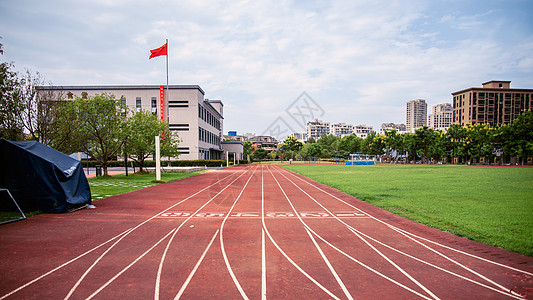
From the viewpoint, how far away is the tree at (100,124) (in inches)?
823

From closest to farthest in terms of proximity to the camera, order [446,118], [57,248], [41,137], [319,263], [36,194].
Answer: [319,263]
[57,248]
[36,194]
[41,137]
[446,118]

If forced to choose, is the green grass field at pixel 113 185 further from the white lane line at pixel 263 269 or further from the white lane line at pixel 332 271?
the white lane line at pixel 332 271

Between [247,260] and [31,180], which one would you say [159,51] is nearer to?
[31,180]


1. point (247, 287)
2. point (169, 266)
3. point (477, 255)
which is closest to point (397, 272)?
point (477, 255)

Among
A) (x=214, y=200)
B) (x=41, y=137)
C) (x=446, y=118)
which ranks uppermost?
(x=446, y=118)

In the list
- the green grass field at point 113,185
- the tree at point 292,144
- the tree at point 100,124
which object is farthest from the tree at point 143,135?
the tree at point 292,144

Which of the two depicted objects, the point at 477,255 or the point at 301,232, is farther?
the point at 301,232

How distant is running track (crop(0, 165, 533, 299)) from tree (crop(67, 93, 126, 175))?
14.3m

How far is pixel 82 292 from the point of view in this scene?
3.95 meters

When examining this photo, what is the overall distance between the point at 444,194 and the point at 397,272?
1021 centimetres

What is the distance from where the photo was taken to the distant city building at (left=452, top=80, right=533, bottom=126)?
84.7 meters

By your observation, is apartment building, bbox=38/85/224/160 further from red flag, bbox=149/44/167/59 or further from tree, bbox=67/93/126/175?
tree, bbox=67/93/126/175

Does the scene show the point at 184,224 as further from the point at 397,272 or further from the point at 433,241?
the point at 433,241

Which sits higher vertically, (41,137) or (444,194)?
(41,137)
